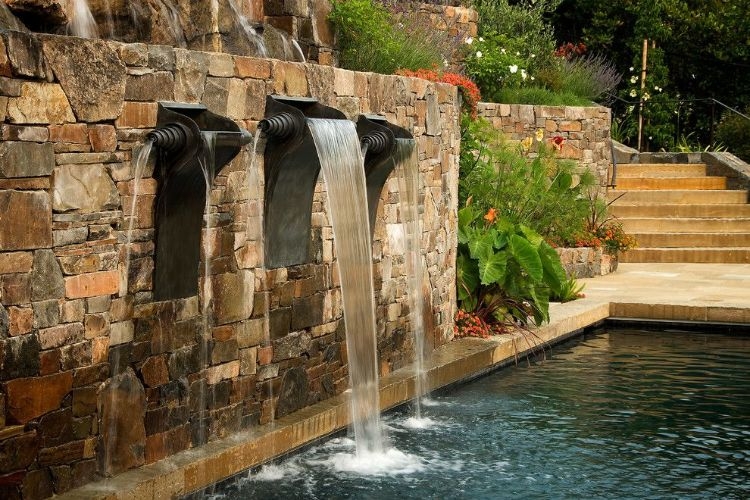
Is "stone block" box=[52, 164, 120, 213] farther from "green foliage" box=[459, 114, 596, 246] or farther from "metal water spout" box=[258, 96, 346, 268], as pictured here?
"green foliage" box=[459, 114, 596, 246]

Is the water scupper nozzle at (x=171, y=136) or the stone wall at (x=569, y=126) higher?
the stone wall at (x=569, y=126)

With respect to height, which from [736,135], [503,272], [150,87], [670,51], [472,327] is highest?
[670,51]

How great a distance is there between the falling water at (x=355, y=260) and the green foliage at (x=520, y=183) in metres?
3.50

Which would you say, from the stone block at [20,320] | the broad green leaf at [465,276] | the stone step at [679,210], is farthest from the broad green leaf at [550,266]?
the stone step at [679,210]

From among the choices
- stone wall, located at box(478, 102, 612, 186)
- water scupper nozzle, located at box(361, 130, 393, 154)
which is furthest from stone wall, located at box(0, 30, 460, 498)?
stone wall, located at box(478, 102, 612, 186)

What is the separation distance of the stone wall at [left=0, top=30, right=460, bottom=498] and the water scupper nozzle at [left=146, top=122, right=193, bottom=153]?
8 cm

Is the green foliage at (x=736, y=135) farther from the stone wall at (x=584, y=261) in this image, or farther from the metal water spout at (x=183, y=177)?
the metal water spout at (x=183, y=177)

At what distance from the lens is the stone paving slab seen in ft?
19.5

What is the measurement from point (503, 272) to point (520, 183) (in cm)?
218

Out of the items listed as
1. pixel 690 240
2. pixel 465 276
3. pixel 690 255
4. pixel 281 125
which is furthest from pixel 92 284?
pixel 690 240

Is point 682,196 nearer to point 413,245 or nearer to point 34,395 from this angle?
point 413,245

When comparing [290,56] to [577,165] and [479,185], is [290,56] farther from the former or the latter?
[577,165]

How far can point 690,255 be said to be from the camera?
631 inches

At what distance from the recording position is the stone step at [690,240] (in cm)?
1617
